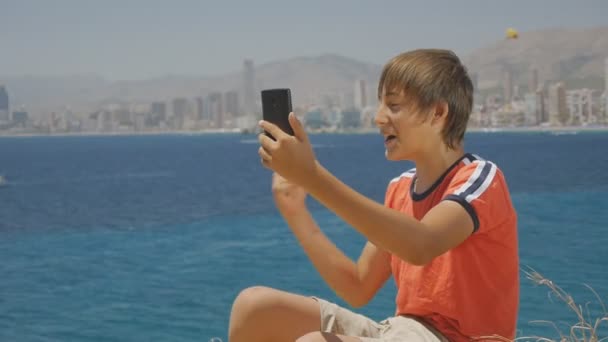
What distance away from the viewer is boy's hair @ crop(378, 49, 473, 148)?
2.08 m

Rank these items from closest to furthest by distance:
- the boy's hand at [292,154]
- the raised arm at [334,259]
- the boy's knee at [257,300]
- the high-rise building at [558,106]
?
the boy's hand at [292,154], the boy's knee at [257,300], the raised arm at [334,259], the high-rise building at [558,106]

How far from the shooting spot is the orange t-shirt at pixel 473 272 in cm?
209

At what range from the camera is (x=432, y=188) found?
7.21ft

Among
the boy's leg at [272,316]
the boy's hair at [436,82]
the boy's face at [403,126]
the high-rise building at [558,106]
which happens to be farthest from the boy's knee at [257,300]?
the high-rise building at [558,106]

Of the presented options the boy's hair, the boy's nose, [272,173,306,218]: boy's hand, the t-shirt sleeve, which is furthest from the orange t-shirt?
[272,173,306,218]: boy's hand

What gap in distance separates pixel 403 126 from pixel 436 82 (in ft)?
0.44

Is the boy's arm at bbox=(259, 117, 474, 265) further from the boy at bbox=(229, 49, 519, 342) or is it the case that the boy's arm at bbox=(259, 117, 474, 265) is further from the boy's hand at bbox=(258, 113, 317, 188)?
the boy at bbox=(229, 49, 519, 342)

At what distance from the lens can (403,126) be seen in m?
2.12

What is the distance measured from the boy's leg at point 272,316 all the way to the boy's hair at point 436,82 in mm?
574

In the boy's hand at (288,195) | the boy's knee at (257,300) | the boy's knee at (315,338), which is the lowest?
the boy's knee at (315,338)

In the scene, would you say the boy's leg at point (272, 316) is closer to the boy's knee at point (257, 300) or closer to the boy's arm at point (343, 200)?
the boy's knee at point (257, 300)

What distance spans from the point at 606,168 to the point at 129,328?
45.1 meters

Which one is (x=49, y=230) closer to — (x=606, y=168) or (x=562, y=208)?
(x=562, y=208)

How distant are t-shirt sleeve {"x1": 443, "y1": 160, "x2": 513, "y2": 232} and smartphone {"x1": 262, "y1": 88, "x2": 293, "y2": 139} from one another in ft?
1.61
